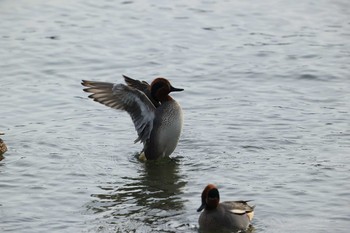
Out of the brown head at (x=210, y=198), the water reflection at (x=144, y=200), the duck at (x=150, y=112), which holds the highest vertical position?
the duck at (x=150, y=112)

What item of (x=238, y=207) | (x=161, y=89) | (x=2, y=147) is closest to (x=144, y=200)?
(x=238, y=207)

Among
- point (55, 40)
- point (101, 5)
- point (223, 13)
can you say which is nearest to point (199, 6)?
point (223, 13)

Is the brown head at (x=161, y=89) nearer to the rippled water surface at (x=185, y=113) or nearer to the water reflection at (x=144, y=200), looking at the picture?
the rippled water surface at (x=185, y=113)

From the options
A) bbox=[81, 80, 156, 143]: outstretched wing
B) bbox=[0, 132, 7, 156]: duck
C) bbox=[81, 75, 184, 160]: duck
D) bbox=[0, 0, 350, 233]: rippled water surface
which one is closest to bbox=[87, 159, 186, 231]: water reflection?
bbox=[0, 0, 350, 233]: rippled water surface

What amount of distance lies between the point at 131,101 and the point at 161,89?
412 millimetres

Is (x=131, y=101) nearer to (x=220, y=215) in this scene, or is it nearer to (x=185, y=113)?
(x=185, y=113)

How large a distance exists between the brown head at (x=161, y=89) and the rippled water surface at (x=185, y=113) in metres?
0.74

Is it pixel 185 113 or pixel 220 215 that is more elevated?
pixel 185 113

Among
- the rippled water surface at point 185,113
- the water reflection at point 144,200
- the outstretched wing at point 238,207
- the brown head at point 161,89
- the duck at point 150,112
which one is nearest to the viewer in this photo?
the outstretched wing at point 238,207

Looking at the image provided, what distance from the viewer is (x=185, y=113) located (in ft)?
45.0

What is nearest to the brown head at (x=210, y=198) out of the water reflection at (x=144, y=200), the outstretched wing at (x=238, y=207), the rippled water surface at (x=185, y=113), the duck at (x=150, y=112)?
the outstretched wing at (x=238, y=207)

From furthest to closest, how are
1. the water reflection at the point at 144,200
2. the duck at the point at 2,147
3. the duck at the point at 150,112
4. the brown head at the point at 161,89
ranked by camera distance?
the brown head at the point at 161,89
the duck at the point at 150,112
the duck at the point at 2,147
the water reflection at the point at 144,200

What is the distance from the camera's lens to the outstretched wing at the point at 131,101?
1213cm

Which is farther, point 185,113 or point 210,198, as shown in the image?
point 185,113
